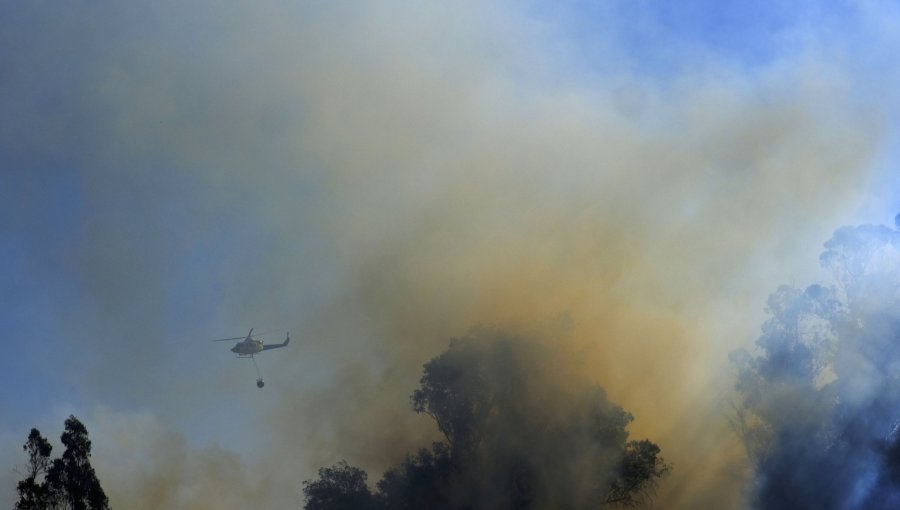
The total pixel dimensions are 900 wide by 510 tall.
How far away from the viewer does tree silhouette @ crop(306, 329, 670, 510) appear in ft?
366

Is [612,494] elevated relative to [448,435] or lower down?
lower down

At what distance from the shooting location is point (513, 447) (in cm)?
11356

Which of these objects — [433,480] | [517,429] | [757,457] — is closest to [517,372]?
[517,429]

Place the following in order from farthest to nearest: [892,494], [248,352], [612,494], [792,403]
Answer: [248,352] → [612,494] → [792,403] → [892,494]

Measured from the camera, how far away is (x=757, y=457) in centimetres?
10888

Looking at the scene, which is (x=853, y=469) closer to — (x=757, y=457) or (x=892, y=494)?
(x=892, y=494)

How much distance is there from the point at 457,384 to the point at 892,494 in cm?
4218

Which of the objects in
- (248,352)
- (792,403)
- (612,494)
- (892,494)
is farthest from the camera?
(248,352)

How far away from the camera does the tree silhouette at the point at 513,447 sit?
111562 mm

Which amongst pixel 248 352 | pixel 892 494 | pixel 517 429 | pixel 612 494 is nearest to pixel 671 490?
pixel 612 494

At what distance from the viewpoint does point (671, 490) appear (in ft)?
389

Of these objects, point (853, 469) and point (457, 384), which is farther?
point (457, 384)

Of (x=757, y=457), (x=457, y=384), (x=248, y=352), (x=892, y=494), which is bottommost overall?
(x=892, y=494)

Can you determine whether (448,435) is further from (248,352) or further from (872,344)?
(872,344)
